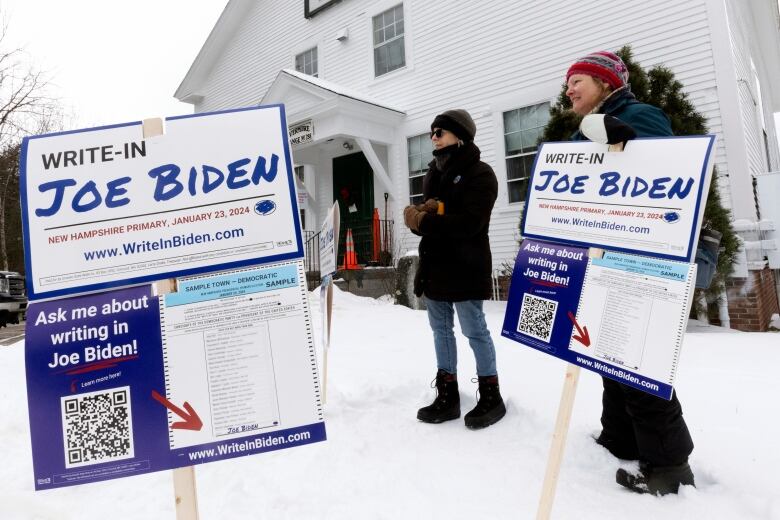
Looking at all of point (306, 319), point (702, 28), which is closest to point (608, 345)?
point (306, 319)

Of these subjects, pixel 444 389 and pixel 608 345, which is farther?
pixel 444 389

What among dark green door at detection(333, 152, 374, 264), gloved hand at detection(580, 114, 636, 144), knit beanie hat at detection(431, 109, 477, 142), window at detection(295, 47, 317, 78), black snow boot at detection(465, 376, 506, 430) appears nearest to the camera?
gloved hand at detection(580, 114, 636, 144)

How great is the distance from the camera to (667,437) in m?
1.79

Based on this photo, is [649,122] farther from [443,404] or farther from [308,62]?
[308,62]

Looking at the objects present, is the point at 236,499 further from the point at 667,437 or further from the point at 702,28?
the point at 702,28

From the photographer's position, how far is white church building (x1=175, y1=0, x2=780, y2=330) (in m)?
6.18

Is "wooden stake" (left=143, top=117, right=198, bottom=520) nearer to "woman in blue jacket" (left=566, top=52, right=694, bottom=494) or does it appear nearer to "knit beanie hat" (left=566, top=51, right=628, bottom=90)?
"woman in blue jacket" (left=566, top=52, right=694, bottom=494)

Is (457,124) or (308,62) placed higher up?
(308,62)

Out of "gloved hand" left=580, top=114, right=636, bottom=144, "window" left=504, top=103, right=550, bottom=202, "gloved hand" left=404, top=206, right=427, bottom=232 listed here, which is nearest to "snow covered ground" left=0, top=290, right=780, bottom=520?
"gloved hand" left=404, top=206, right=427, bottom=232

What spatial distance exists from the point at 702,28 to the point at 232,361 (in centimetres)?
789

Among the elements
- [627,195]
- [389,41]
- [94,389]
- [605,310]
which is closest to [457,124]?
[627,195]

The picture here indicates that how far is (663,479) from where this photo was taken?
1828mm

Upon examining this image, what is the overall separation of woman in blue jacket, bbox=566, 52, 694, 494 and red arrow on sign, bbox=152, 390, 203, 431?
1669 mm

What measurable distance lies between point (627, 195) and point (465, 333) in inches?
50.6
